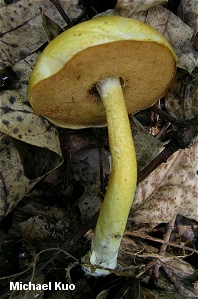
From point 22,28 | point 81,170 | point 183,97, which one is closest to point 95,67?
point 22,28

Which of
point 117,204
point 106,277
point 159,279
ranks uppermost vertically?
point 117,204

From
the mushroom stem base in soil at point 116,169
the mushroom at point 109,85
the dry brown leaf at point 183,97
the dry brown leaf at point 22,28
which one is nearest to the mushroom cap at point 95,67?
the mushroom at point 109,85

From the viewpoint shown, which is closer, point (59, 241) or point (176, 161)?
point (59, 241)

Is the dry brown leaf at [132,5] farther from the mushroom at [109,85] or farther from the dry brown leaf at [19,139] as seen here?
the dry brown leaf at [19,139]

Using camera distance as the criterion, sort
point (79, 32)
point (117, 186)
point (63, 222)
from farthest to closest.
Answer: point (63, 222), point (117, 186), point (79, 32)

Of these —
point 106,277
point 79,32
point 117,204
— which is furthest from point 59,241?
point 79,32

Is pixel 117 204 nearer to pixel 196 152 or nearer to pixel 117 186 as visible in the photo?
pixel 117 186

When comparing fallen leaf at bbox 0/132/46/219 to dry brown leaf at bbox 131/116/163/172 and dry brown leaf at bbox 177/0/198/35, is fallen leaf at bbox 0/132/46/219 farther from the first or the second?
dry brown leaf at bbox 177/0/198/35
